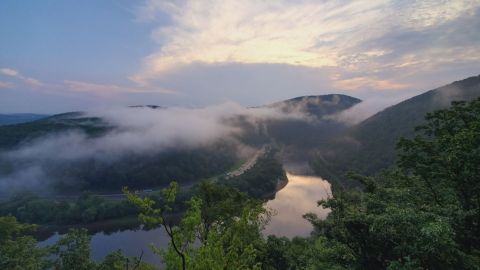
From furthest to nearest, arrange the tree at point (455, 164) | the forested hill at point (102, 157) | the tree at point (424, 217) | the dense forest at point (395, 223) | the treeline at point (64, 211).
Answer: the forested hill at point (102, 157) → the treeline at point (64, 211) → the tree at point (455, 164) → the tree at point (424, 217) → the dense forest at point (395, 223)

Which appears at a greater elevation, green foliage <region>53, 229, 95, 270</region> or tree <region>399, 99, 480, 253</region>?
tree <region>399, 99, 480, 253</region>

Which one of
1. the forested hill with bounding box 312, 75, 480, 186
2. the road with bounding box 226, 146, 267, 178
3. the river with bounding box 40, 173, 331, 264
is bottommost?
the road with bounding box 226, 146, 267, 178

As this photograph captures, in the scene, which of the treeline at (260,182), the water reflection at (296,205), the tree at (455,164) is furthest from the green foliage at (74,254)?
the treeline at (260,182)

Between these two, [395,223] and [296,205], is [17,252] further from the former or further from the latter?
[296,205]

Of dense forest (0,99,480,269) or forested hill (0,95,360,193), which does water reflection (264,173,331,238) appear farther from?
forested hill (0,95,360,193)

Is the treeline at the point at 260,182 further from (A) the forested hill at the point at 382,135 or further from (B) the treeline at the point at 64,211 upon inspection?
(B) the treeline at the point at 64,211

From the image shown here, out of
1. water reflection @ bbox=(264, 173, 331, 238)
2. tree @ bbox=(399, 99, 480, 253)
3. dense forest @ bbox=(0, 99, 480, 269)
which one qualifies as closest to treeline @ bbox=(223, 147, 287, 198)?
water reflection @ bbox=(264, 173, 331, 238)

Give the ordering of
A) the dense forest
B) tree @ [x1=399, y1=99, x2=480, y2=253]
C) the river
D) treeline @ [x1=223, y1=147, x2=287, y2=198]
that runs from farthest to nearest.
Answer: treeline @ [x1=223, y1=147, x2=287, y2=198] < the river < tree @ [x1=399, y1=99, x2=480, y2=253] < the dense forest

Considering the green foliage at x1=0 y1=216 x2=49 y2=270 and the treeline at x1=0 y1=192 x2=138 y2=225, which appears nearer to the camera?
the green foliage at x1=0 y1=216 x2=49 y2=270
